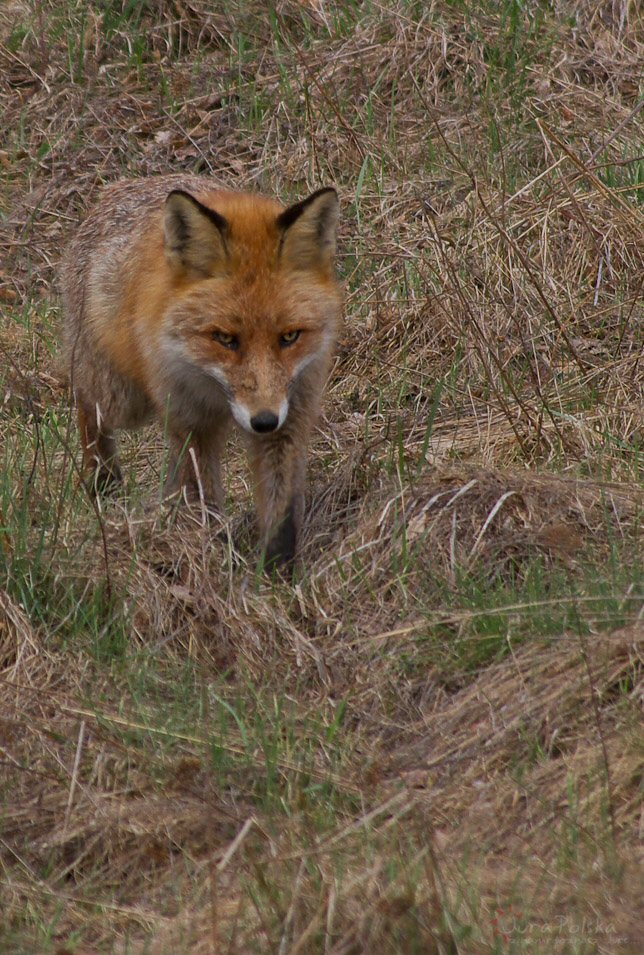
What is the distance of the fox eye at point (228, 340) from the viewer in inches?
192

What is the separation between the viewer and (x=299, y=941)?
274 centimetres

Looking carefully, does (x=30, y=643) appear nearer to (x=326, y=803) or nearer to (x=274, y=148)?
(x=326, y=803)

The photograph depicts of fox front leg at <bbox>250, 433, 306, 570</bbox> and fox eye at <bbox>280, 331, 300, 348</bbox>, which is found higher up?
fox eye at <bbox>280, 331, 300, 348</bbox>

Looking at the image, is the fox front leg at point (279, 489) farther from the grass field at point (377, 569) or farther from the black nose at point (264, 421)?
the black nose at point (264, 421)

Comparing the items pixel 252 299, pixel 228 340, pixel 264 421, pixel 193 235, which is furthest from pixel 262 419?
pixel 193 235

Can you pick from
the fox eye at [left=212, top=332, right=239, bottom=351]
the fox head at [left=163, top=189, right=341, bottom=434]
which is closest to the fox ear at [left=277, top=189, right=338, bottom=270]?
the fox head at [left=163, top=189, right=341, bottom=434]

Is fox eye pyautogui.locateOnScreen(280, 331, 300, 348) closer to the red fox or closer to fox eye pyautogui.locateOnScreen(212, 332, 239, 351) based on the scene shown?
the red fox

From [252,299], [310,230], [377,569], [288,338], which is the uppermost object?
[310,230]

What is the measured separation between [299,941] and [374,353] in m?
4.78

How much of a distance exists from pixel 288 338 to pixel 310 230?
0.49 metres

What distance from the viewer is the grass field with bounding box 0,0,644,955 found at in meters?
3.17

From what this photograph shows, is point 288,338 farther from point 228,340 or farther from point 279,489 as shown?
point 279,489

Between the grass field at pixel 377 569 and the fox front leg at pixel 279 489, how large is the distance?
0.22 m

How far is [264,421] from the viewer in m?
4.67
